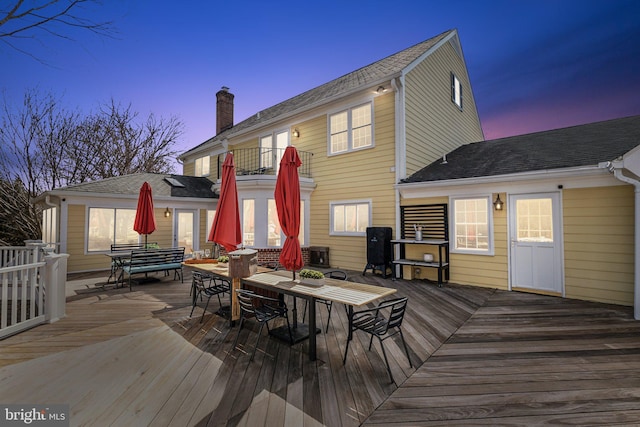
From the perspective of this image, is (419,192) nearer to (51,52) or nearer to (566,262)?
(566,262)

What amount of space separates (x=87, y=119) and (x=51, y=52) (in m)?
16.1

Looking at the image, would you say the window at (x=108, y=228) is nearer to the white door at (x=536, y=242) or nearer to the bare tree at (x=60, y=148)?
the bare tree at (x=60, y=148)

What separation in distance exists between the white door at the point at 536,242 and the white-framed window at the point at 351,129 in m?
4.52

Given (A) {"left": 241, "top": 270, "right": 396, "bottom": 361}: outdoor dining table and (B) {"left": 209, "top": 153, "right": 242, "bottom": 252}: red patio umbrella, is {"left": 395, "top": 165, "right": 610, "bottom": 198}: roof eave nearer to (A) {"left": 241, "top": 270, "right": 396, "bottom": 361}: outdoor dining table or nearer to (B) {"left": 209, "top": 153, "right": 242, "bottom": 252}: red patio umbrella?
(A) {"left": 241, "top": 270, "right": 396, "bottom": 361}: outdoor dining table

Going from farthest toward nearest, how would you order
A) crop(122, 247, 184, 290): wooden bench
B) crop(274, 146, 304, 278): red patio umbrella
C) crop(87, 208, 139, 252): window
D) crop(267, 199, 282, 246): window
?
crop(267, 199, 282, 246): window → crop(87, 208, 139, 252): window → crop(122, 247, 184, 290): wooden bench → crop(274, 146, 304, 278): red patio umbrella

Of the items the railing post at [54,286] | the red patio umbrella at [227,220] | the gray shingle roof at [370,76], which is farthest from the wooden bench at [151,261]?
the gray shingle roof at [370,76]

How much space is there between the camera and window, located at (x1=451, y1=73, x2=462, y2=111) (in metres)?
11.2

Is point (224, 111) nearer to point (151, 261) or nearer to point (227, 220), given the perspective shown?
point (151, 261)

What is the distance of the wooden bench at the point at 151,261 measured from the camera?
697 centimetres

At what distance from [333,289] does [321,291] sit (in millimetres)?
206

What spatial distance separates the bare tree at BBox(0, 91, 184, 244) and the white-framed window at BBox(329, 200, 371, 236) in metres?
14.7

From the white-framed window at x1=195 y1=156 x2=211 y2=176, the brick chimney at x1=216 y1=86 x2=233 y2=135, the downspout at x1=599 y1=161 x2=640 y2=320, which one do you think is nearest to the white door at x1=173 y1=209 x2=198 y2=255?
the white-framed window at x1=195 y1=156 x2=211 y2=176

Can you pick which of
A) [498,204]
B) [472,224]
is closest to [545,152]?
[498,204]

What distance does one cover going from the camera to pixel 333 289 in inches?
147
